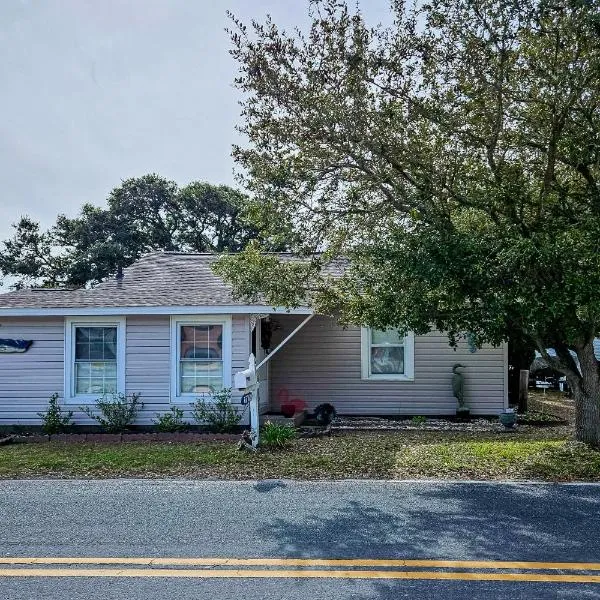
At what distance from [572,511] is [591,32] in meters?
5.39

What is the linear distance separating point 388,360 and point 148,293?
217 inches

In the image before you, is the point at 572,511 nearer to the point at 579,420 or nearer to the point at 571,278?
the point at 571,278

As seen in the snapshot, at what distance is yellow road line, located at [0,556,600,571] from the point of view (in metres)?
4.94

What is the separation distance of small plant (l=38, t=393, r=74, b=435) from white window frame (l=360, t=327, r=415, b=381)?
248 inches

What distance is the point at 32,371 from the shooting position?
525 inches

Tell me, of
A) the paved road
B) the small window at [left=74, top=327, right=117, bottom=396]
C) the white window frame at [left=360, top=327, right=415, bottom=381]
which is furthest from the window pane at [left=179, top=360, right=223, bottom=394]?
the paved road

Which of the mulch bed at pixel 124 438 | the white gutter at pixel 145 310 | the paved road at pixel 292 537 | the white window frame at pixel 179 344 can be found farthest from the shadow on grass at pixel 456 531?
the white window frame at pixel 179 344

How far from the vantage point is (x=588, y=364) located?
9.74 m

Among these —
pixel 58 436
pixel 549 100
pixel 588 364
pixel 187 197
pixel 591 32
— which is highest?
pixel 187 197

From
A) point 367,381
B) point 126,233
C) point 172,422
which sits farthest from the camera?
point 126,233

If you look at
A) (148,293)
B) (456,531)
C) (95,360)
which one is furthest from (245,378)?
(456,531)

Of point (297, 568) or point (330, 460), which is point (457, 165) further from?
point (297, 568)

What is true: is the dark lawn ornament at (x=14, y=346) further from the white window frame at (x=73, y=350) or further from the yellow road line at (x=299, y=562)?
the yellow road line at (x=299, y=562)

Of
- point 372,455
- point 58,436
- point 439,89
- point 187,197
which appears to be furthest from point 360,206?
point 187,197
